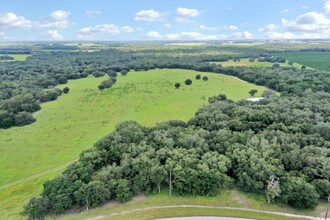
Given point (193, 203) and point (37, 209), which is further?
point (193, 203)

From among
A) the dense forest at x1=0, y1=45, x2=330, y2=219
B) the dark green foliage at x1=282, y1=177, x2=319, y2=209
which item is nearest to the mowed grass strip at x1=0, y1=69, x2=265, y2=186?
the dense forest at x1=0, y1=45, x2=330, y2=219

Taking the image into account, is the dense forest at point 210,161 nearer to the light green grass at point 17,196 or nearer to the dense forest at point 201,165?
the dense forest at point 201,165

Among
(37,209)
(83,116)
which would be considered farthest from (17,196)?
(83,116)

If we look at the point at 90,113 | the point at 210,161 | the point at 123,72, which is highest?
the point at 123,72

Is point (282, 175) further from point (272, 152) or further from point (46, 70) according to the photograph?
point (46, 70)

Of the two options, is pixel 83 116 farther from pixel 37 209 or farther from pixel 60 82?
pixel 60 82

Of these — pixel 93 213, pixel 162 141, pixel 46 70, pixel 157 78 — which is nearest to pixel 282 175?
Result: pixel 162 141
